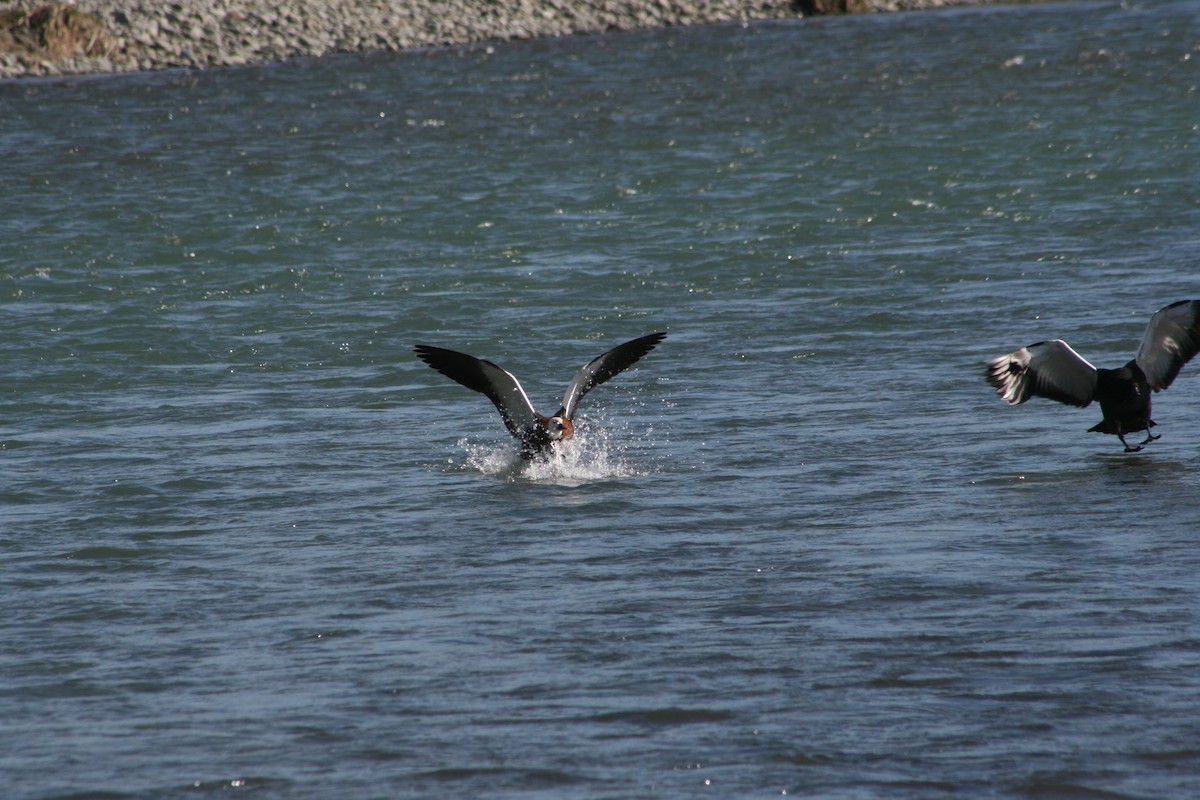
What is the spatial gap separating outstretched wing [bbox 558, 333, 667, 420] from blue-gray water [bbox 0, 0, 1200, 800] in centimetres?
37

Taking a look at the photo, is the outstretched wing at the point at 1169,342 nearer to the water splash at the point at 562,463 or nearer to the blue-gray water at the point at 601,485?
the blue-gray water at the point at 601,485

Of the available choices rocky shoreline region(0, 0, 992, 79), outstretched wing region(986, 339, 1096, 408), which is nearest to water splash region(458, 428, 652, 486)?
outstretched wing region(986, 339, 1096, 408)

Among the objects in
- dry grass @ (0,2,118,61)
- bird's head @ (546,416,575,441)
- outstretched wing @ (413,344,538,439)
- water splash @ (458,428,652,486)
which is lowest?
water splash @ (458,428,652,486)

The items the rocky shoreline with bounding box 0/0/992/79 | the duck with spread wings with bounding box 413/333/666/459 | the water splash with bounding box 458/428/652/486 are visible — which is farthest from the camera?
the rocky shoreline with bounding box 0/0/992/79

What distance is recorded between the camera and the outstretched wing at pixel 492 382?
941cm

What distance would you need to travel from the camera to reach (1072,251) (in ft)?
52.1

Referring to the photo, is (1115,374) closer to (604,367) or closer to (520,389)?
(604,367)

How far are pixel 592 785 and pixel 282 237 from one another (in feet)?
45.1

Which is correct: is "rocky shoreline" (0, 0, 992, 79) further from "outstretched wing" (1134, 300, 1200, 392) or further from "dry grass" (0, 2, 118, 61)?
"outstretched wing" (1134, 300, 1200, 392)

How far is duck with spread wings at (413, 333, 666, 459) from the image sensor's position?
30.8 ft

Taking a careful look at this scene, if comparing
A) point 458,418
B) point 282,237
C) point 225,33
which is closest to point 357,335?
point 458,418

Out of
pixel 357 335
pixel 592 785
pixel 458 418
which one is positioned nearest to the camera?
pixel 592 785

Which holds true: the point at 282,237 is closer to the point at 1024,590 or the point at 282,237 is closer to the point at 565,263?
the point at 565,263

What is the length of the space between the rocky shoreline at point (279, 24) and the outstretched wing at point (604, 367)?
80.1 ft
